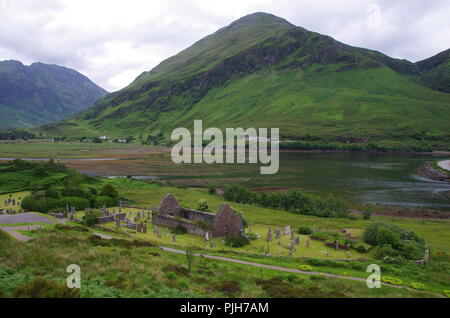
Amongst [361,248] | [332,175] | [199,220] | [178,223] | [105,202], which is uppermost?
[332,175]

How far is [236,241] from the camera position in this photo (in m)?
43.9

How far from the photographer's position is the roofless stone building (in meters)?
47.1

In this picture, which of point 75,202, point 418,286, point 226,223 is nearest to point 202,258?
point 226,223

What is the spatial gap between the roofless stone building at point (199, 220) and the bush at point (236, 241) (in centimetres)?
229

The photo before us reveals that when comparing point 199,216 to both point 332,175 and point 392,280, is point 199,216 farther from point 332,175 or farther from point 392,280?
point 332,175

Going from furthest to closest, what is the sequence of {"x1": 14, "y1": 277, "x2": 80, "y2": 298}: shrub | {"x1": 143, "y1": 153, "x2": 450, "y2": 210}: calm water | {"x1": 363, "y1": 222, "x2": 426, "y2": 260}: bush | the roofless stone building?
{"x1": 143, "y1": 153, "x2": 450, "y2": 210}: calm water → the roofless stone building → {"x1": 363, "y1": 222, "x2": 426, "y2": 260}: bush → {"x1": 14, "y1": 277, "x2": 80, "y2": 298}: shrub

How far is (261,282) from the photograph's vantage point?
87.2 ft

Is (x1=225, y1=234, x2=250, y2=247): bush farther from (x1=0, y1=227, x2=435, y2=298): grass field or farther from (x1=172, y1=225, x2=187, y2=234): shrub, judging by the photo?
(x1=0, y1=227, x2=435, y2=298): grass field

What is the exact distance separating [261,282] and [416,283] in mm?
15602

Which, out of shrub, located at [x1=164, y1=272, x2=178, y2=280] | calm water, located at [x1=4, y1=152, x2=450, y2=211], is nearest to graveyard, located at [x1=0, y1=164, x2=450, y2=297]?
shrub, located at [x1=164, y1=272, x2=178, y2=280]

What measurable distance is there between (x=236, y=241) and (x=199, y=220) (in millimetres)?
10196

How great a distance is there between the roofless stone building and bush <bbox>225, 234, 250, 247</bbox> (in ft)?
7.52

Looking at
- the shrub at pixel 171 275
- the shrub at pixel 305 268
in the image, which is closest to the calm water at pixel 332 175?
the shrub at pixel 305 268
